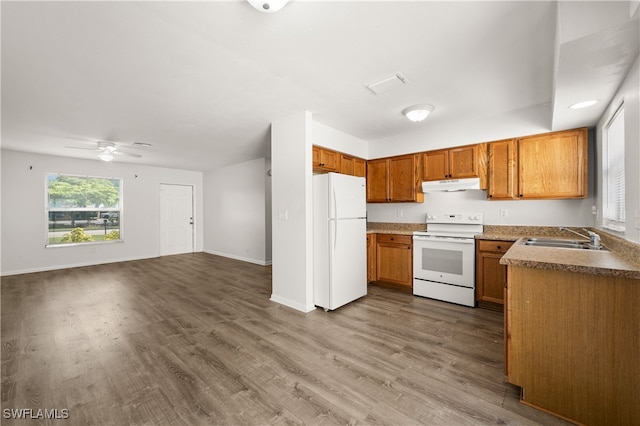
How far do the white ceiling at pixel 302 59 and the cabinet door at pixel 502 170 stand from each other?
0.46 m

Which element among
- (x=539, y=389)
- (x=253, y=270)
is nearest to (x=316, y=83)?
(x=539, y=389)

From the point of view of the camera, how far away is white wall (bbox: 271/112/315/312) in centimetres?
331

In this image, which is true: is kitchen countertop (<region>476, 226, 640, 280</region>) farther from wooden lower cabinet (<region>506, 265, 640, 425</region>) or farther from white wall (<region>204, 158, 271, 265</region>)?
white wall (<region>204, 158, 271, 265</region>)

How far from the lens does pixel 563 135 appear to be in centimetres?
310

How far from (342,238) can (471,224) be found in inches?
76.7

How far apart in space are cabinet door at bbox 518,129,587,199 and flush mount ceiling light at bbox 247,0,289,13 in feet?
11.0

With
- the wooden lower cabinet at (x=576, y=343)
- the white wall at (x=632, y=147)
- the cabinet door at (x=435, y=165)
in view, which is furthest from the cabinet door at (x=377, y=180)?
the wooden lower cabinet at (x=576, y=343)

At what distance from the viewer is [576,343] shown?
155cm

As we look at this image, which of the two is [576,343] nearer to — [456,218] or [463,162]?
[456,218]

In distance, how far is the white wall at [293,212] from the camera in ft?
10.9

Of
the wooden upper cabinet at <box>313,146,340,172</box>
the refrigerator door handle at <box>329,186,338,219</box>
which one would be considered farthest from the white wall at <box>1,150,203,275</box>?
the refrigerator door handle at <box>329,186,338,219</box>

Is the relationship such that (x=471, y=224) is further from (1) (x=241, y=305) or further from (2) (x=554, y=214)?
(1) (x=241, y=305)

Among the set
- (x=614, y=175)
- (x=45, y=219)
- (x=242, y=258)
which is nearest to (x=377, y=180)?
(x=614, y=175)

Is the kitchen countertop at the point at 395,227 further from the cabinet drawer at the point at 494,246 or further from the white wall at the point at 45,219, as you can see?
the white wall at the point at 45,219
